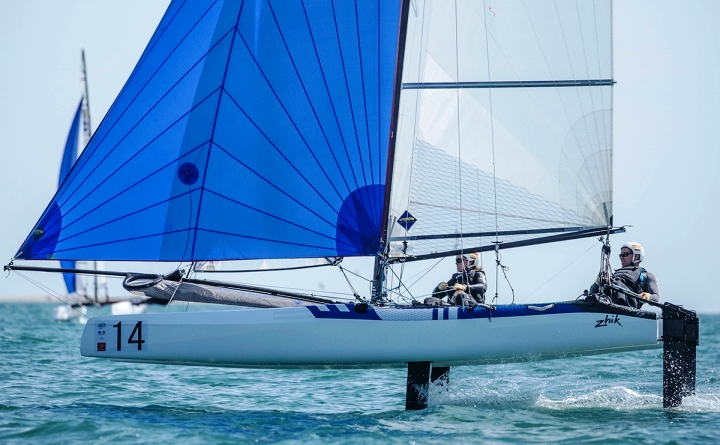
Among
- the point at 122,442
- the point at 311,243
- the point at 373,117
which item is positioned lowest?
the point at 122,442

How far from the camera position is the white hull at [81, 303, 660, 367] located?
8656 millimetres

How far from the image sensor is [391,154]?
9.40 meters

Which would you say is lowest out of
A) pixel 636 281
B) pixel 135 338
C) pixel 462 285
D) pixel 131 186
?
pixel 135 338

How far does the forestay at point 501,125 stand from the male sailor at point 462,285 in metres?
0.40

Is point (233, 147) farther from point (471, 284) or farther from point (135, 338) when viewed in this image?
A: point (471, 284)

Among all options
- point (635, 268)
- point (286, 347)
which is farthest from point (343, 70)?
point (635, 268)

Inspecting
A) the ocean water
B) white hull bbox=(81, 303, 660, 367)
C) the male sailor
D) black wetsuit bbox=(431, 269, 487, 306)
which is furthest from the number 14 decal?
black wetsuit bbox=(431, 269, 487, 306)

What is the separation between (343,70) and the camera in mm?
9328

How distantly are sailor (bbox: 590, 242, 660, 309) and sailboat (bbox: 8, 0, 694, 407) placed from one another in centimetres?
30

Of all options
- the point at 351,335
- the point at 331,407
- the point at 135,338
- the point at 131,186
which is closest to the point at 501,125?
the point at 351,335

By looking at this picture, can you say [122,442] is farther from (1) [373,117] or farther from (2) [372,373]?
(2) [372,373]

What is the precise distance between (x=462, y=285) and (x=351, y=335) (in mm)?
1403

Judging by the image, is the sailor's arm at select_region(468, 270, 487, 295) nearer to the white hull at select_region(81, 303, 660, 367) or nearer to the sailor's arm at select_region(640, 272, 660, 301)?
the white hull at select_region(81, 303, 660, 367)

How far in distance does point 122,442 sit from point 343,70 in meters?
4.15
